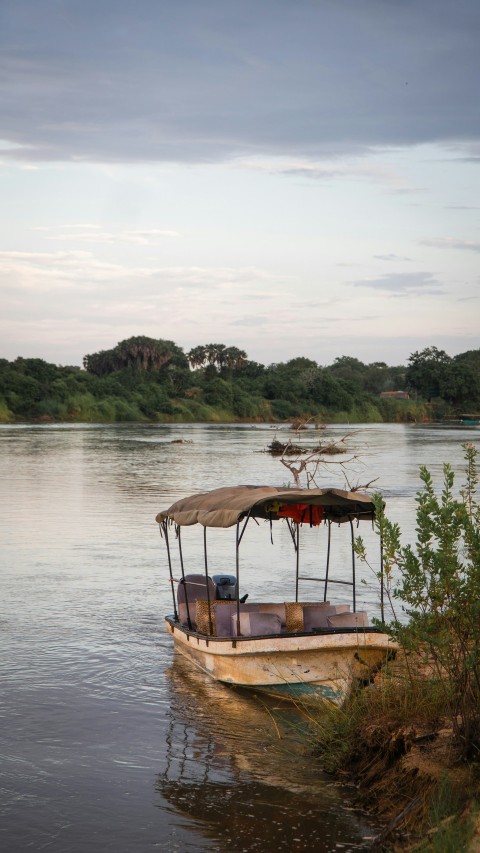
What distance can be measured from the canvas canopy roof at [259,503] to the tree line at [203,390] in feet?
334

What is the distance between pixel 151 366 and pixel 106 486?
11683 cm

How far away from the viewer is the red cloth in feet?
40.3

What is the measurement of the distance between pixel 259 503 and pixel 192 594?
2990 millimetres

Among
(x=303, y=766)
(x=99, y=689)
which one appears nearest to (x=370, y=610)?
(x=99, y=689)

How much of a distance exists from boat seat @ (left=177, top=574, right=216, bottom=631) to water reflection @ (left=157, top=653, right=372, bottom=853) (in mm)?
1723

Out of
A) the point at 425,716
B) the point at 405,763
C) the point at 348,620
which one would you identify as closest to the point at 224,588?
the point at 348,620

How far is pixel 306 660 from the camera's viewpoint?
1083 cm

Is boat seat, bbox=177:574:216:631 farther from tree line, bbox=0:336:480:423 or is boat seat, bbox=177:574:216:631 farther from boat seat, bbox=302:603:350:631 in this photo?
tree line, bbox=0:336:480:423

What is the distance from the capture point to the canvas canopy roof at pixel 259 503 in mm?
11406

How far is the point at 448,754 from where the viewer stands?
7.88 metres

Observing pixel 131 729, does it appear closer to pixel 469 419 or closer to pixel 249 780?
pixel 249 780

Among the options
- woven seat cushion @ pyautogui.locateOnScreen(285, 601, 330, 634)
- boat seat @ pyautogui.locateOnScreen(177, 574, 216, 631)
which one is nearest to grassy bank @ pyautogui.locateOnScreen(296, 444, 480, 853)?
woven seat cushion @ pyautogui.locateOnScreen(285, 601, 330, 634)

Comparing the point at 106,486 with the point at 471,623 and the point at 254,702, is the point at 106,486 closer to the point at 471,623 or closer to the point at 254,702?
the point at 254,702

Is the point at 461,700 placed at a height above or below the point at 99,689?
above
